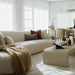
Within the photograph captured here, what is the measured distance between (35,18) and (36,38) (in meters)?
2.95

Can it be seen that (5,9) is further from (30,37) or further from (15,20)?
(30,37)

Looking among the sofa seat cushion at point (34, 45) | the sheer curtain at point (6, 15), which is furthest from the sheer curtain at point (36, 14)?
the sofa seat cushion at point (34, 45)

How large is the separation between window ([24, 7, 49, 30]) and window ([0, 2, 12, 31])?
1.24m

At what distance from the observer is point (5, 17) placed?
659cm

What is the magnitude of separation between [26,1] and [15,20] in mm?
1385

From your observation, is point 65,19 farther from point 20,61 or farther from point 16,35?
point 20,61

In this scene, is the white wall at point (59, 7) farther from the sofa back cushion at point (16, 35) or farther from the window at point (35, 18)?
the sofa back cushion at point (16, 35)

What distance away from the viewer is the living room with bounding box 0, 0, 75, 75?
3.30 metres

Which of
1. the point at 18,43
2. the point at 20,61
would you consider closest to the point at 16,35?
the point at 18,43


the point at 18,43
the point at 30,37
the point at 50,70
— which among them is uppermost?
the point at 30,37

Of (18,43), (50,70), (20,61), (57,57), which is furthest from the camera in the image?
(18,43)

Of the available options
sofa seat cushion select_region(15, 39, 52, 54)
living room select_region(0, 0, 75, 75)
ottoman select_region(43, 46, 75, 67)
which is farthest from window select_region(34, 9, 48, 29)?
ottoman select_region(43, 46, 75, 67)

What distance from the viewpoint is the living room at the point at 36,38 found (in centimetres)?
330

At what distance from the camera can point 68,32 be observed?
720 cm
